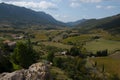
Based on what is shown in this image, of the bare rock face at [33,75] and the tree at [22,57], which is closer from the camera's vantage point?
the bare rock face at [33,75]

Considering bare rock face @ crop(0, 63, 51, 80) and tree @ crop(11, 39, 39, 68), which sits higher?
bare rock face @ crop(0, 63, 51, 80)

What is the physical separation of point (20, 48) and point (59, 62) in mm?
27282

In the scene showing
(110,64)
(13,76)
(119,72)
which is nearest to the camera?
(13,76)

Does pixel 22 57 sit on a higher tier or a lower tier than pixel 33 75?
lower

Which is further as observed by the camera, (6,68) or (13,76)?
(6,68)

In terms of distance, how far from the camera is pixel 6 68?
211ft

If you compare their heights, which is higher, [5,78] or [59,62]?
[5,78]

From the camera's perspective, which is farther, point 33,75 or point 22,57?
point 22,57

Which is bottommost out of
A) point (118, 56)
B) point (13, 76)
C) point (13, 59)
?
point (118, 56)

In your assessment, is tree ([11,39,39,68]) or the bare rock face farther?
tree ([11,39,39,68])

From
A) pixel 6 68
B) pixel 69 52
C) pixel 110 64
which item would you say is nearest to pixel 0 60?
pixel 6 68

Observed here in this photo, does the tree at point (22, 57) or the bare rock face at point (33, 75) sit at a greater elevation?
the bare rock face at point (33, 75)

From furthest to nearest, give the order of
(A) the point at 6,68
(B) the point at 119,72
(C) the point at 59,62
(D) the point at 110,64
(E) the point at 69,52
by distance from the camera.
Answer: (E) the point at 69,52 → (D) the point at 110,64 → (B) the point at 119,72 → (C) the point at 59,62 → (A) the point at 6,68

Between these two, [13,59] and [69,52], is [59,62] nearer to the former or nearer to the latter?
[13,59]
